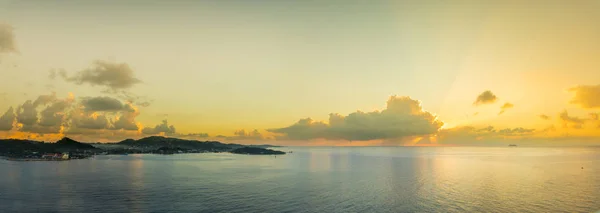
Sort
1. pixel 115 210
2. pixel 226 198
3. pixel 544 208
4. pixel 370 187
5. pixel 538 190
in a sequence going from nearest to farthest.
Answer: pixel 115 210, pixel 544 208, pixel 226 198, pixel 538 190, pixel 370 187

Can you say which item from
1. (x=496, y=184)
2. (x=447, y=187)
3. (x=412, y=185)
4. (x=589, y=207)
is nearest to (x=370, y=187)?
(x=412, y=185)

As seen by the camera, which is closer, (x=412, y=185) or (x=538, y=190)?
(x=538, y=190)

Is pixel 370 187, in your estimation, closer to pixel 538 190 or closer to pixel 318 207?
pixel 318 207

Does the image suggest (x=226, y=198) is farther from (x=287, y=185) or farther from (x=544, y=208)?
(x=544, y=208)

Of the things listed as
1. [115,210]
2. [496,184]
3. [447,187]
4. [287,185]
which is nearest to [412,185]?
[447,187]

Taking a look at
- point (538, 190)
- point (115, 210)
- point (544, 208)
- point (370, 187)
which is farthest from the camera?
point (370, 187)

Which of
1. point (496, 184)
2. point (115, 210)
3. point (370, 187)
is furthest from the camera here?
point (496, 184)

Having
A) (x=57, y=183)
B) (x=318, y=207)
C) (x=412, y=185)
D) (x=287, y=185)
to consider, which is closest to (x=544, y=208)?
(x=412, y=185)

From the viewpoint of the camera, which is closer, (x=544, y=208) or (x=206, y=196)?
(x=544, y=208)

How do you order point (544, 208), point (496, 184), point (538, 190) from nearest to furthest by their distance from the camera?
point (544, 208)
point (538, 190)
point (496, 184)
